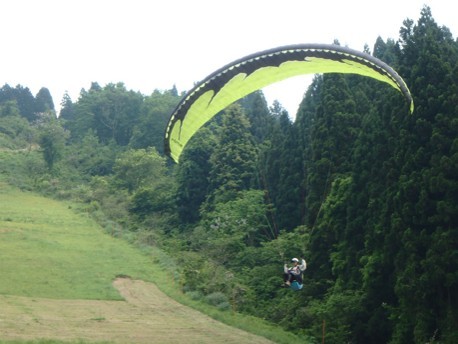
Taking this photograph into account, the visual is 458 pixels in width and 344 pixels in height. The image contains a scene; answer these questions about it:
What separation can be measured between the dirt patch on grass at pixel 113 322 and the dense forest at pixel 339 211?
2.35 meters

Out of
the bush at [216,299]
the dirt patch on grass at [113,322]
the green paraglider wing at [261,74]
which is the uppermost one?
the green paraglider wing at [261,74]

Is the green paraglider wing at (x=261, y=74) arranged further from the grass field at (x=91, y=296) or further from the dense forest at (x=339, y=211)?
the grass field at (x=91, y=296)

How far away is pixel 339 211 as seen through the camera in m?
20.7

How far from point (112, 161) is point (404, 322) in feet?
163

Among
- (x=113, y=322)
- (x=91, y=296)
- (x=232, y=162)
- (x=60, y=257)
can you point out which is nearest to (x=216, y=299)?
(x=91, y=296)

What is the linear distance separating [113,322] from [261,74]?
11.1 meters

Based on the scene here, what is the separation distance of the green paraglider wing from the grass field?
25.0 ft

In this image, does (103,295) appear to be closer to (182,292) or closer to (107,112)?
(182,292)

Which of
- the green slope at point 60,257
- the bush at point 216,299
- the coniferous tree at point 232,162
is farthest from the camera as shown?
the coniferous tree at point 232,162

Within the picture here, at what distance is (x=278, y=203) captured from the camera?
30.2 m

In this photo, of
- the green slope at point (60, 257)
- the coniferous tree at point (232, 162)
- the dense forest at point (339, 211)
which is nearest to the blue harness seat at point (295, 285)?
the dense forest at point (339, 211)

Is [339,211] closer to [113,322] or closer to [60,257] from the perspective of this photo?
[113,322]

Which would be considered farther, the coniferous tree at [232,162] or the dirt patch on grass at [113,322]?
the coniferous tree at [232,162]

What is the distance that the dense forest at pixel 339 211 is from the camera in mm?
15375
